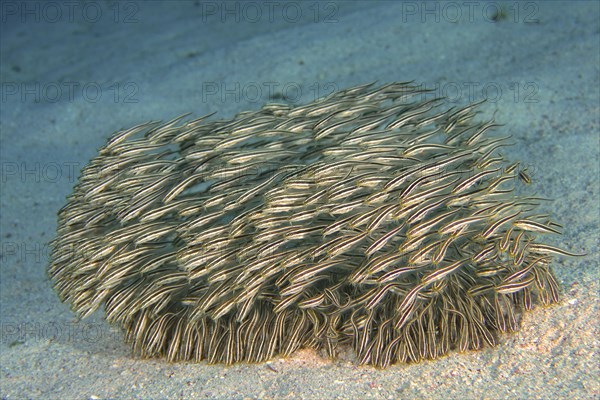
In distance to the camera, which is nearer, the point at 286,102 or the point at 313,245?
the point at 313,245

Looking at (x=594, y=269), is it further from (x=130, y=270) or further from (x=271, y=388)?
(x=130, y=270)

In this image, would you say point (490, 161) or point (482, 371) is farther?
point (490, 161)

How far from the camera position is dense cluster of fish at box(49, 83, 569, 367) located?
4.21 meters

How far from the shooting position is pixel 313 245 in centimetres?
429

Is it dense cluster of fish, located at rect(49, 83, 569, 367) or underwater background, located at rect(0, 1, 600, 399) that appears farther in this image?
underwater background, located at rect(0, 1, 600, 399)

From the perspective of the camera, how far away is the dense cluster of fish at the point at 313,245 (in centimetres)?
421

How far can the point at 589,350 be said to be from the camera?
4219 millimetres

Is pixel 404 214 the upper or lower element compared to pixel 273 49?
lower

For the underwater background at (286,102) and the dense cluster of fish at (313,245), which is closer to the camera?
the dense cluster of fish at (313,245)

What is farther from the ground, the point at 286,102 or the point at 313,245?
the point at 286,102

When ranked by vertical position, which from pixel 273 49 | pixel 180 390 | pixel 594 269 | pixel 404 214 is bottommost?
pixel 180 390

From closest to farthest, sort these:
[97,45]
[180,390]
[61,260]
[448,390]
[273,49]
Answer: [448,390] < [180,390] < [61,260] < [273,49] < [97,45]

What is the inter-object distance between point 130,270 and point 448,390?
269 cm

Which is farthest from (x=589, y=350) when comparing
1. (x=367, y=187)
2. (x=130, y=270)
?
(x=130, y=270)
